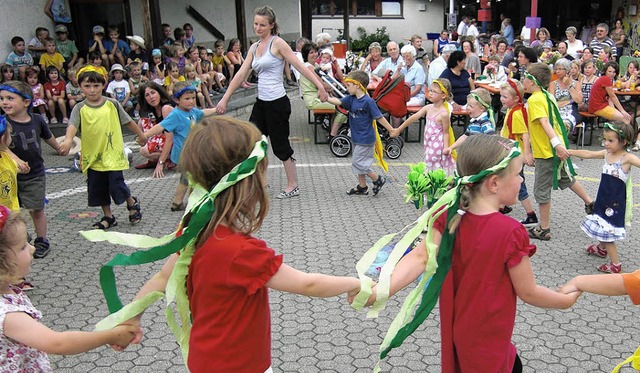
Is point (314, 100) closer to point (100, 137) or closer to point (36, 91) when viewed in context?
point (100, 137)

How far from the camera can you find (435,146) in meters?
6.93

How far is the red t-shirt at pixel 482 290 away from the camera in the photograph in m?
2.55

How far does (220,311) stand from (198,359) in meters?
0.23

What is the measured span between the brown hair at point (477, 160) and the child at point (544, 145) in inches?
132

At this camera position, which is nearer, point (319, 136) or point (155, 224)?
point (155, 224)

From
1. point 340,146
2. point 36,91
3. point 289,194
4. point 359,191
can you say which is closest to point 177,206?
point 289,194

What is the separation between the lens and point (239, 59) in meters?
17.6

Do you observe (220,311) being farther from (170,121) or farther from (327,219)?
(170,121)

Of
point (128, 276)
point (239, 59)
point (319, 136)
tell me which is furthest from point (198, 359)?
point (239, 59)

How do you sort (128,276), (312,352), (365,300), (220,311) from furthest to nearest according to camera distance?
(128,276), (312,352), (365,300), (220,311)

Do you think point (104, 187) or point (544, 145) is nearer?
point (544, 145)

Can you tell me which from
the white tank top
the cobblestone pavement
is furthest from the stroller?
the white tank top

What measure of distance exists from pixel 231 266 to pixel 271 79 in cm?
546

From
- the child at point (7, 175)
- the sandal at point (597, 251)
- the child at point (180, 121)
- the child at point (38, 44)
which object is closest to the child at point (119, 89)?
the child at point (38, 44)
